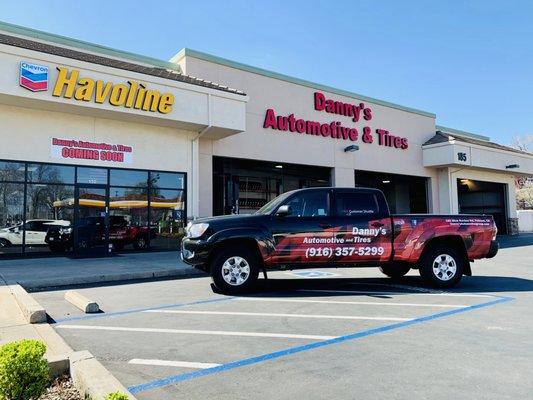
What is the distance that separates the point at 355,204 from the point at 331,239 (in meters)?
0.94

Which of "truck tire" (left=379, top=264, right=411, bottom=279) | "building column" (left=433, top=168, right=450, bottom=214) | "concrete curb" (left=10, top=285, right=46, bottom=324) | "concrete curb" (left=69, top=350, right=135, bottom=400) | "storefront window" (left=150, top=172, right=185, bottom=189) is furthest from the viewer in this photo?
"building column" (left=433, top=168, right=450, bottom=214)

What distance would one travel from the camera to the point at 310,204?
29.1ft

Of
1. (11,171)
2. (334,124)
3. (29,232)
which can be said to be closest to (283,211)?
(29,232)

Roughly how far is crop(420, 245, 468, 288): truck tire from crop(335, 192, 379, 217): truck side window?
1446 mm

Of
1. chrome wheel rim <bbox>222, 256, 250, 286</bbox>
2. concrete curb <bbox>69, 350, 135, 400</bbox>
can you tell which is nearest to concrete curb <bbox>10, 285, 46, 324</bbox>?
concrete curb <bbox>69, 350, 135, 400</bbox>

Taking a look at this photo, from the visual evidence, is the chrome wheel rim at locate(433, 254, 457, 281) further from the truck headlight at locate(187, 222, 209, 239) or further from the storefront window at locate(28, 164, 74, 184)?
the storefront window at locate(28, 164, 74, 184)

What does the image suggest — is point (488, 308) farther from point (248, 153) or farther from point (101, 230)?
point (248, 153)

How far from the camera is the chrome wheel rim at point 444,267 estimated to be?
352 inches

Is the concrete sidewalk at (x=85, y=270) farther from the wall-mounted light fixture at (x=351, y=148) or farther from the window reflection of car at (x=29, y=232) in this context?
the wall-mounted light fixture at (x=351, y=148)

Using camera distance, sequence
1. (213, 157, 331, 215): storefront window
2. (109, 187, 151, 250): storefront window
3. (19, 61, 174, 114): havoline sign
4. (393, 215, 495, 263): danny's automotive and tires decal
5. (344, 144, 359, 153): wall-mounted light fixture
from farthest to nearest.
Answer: (344, 144, 359, 153): wall-mounted light fixture → (213, 157, 331, 215): storefront window → (109, 187, 151, 250): storefront window → (19, 61, 174, 114): havoline sign → (393, 215, 495, 263): danny's automotive and tires decal

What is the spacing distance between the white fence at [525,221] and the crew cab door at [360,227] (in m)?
34.4

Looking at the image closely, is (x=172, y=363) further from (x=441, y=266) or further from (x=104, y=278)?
(x=104, y=278)

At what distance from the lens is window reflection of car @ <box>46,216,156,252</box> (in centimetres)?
1452

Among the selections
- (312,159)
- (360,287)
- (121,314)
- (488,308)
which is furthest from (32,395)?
(312,159)
